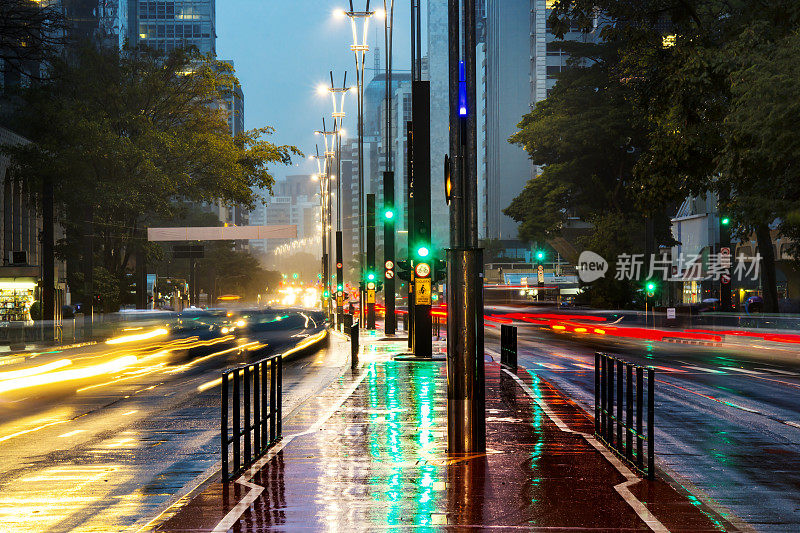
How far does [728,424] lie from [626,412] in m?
4.46

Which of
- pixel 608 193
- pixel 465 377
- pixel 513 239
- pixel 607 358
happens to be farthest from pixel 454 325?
pixel 513 239

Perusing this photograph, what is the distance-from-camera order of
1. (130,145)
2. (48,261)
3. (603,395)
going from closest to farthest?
(603,395)
(48,261)
(130,145)

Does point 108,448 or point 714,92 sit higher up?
point 714,92

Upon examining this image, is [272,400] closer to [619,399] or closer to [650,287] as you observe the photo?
[619,399]

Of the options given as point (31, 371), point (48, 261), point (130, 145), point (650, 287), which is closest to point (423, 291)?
point (31, 371)

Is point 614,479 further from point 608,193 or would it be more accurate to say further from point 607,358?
point 608,193

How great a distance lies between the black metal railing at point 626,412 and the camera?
9.56 meters

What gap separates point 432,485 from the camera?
30.7 ft

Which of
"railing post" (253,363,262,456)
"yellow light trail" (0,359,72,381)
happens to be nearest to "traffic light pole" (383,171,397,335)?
"yellow light trail" (0,359,72,381)

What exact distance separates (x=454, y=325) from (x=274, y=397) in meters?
2.82

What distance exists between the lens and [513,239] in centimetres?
14775

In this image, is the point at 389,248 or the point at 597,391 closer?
the point at 597,391

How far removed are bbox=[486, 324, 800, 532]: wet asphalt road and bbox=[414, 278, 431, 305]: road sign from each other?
142 inches

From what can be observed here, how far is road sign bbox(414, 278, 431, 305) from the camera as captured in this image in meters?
28.0
